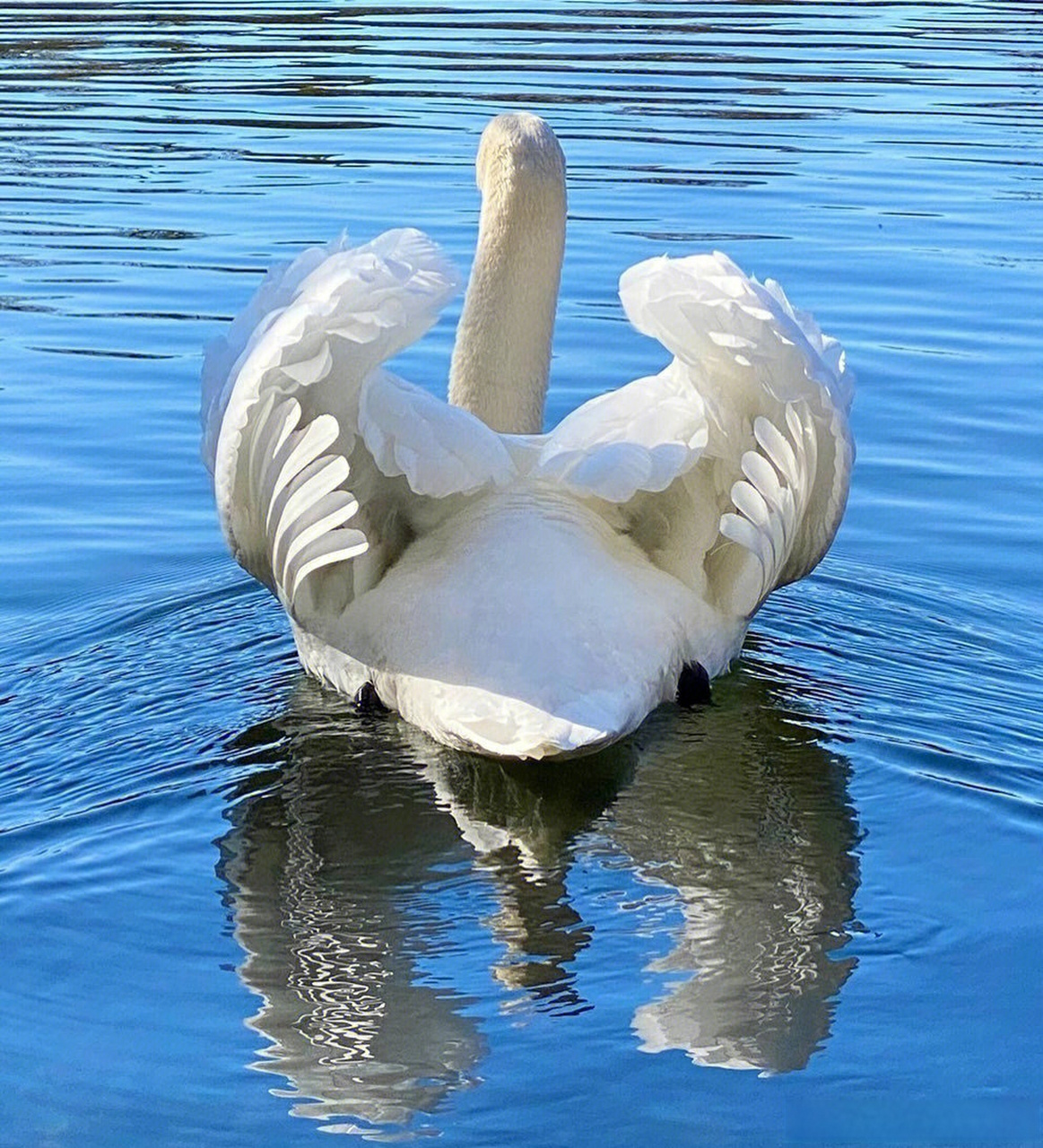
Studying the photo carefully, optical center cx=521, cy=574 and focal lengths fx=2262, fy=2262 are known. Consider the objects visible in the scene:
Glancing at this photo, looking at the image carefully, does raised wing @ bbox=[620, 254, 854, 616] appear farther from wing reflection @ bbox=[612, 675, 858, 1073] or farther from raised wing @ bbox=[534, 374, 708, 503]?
wing reflection @ bbox=[612, 675, 858, 1073]

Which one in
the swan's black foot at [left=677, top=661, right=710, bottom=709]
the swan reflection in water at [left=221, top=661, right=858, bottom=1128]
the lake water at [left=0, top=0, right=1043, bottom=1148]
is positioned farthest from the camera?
the swan's black foot at [left=677, top=661, right=710, bottom=709]

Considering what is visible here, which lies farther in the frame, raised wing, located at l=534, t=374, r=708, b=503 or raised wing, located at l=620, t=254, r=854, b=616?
raised wing, located at l=534, t=374, r=708, b=503

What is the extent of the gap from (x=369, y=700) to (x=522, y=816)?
0.77 m

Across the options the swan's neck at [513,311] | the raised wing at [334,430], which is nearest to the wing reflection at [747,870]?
the raised wing at [334,430]

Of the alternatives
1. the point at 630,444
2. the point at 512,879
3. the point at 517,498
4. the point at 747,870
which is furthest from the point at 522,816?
the point at 630,444

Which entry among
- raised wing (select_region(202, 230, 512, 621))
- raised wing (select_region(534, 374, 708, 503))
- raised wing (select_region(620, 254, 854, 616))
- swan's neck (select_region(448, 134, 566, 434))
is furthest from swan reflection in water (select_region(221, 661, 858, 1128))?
swan's neck (select_region(448, 134, 566, 434))

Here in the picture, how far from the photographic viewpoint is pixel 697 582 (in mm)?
6453

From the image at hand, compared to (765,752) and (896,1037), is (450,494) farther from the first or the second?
(896,1037)

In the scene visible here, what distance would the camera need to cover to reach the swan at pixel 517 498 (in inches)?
224

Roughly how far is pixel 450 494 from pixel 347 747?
785 millimetres

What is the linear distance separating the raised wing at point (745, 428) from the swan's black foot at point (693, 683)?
242mm

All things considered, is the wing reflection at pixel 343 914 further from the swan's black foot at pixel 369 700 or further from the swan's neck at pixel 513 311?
the swan's neck at pixel 513 311

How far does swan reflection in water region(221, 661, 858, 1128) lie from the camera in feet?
14.8

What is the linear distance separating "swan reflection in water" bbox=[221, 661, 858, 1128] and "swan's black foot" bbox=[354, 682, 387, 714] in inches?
2.5
